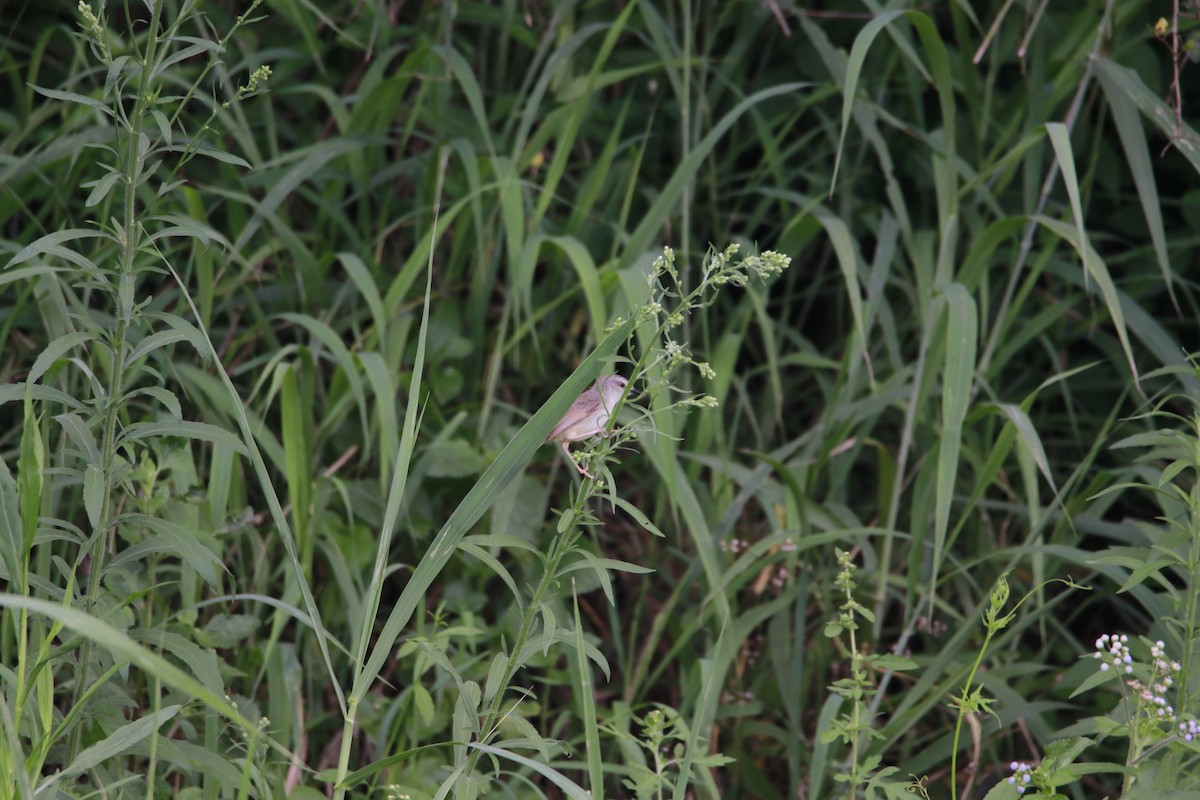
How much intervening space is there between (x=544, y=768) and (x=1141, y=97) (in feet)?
7.94

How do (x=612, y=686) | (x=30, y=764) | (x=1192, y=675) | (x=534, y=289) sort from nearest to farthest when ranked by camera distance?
(x=30, y=764), (x=1192, y=675), (x=612, y=686), (x=534, y=289)

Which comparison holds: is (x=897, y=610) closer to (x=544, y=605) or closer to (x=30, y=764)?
(x=544, y=605)

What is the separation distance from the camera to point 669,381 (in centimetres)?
250

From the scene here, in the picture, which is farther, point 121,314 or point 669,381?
point 669,381

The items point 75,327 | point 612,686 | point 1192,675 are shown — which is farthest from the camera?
point 612,686

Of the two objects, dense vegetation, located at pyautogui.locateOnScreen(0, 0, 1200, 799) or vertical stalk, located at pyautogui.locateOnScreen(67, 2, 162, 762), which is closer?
vertical stalk, located at pyautogui.locateOnScreen(67, 2, 162, 762)

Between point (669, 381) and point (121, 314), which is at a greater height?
point (121, 314)

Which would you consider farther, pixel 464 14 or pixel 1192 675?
pixel 464 14

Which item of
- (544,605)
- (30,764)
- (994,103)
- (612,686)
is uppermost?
(994,103)

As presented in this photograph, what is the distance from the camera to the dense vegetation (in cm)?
265

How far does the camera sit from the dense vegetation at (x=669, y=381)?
2.65 m

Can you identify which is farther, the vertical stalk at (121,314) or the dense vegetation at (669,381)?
Result: the dense vegetation at (669,381)

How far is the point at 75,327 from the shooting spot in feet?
10.5

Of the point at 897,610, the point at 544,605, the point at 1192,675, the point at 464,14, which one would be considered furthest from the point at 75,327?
the point at 1192,675
